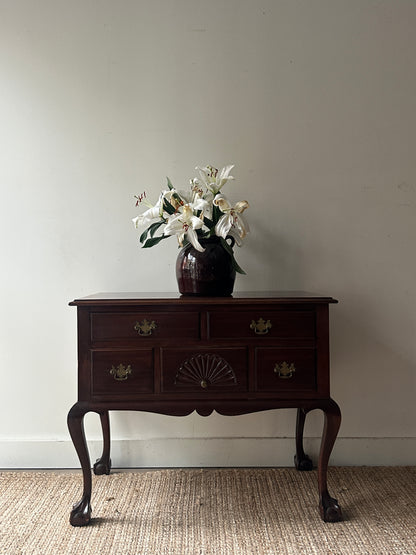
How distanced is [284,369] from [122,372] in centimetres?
54

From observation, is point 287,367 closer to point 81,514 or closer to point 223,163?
point 81,514

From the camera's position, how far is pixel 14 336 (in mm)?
2297

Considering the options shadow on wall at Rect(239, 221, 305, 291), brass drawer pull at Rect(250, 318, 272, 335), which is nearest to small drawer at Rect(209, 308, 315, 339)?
brass drawer pull at Rect(250, 318, 272, 335)

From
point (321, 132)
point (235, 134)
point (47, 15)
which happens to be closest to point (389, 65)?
point (321, 132)

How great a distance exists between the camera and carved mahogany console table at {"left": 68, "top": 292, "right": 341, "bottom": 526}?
5.76 ft

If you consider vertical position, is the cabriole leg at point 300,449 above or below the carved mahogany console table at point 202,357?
below

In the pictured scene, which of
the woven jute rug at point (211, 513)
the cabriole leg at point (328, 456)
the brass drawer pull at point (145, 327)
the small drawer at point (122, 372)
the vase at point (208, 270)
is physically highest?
the vase at point (208, 270)

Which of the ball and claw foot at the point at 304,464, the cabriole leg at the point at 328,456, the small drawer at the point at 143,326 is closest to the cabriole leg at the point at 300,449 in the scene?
the ball and claw foot at the point at 304,464

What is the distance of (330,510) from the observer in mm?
1764

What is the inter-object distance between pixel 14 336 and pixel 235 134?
1307 mm

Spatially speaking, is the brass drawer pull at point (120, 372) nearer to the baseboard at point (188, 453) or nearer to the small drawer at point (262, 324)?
the small drawer at point (262, 324)

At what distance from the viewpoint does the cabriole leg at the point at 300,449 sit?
220 centimetres

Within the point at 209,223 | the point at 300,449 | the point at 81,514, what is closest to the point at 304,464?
the point at 300,449

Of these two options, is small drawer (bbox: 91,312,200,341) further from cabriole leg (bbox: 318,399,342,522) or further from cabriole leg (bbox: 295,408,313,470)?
cabriole leg (bbox: 295,408,313,470)
